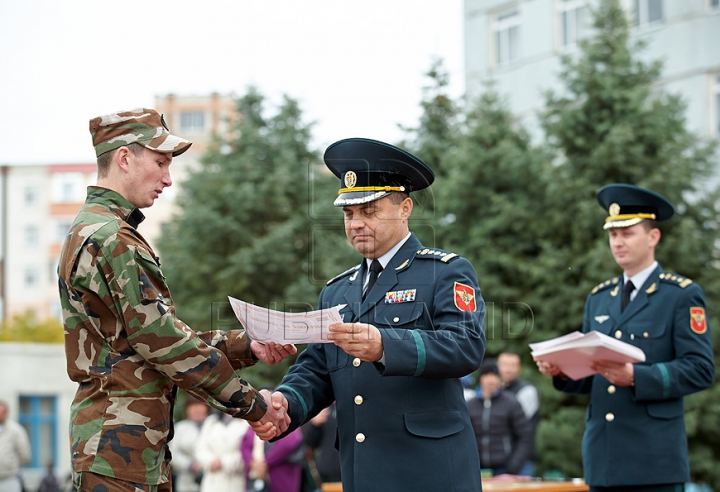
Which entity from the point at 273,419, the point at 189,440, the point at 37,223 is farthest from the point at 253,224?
the point at 37,223

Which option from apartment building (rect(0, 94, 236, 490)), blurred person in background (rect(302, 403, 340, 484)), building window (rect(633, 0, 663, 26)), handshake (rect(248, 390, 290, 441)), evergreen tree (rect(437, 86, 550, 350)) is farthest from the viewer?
apartment building (rect(0, 94, 236, 490))

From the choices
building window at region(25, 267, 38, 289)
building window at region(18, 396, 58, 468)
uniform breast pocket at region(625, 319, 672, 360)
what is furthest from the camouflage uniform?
building window at region(25, 267, 38, 289)

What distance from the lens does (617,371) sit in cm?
472

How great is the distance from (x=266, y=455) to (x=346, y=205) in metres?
6.09

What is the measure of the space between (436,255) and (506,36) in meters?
18.8

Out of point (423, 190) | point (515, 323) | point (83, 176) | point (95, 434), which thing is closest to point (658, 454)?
point (423, 190)

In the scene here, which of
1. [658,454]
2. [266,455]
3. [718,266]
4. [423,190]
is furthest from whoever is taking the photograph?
[718,266]

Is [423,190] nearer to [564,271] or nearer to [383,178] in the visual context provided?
[383,178]

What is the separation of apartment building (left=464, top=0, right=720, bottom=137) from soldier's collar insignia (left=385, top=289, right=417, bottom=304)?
40.2ft

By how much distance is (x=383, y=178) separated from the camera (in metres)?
3.92

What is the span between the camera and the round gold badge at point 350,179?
396 cm

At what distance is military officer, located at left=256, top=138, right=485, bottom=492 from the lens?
11.4 feet

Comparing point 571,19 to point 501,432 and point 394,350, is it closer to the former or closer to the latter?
point 501,432

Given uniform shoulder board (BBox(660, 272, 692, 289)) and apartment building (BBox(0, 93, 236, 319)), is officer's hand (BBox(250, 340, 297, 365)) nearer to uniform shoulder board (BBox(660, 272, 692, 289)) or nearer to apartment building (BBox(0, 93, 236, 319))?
uniform shoulder board (BBox(660, 272, 692, 289))
